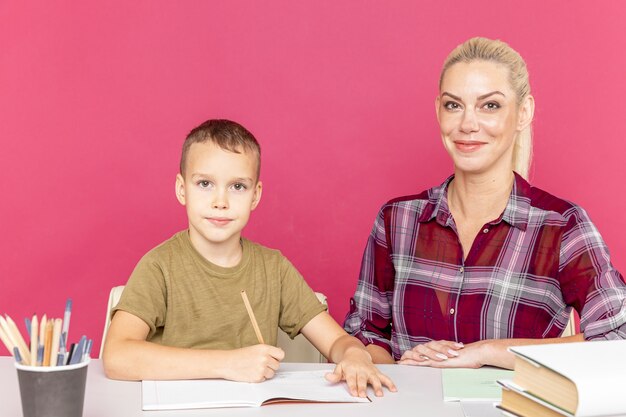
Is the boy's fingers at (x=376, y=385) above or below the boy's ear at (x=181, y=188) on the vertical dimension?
below

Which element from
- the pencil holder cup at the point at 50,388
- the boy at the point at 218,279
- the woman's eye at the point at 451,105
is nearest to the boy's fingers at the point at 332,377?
the boy at the point at 218,279

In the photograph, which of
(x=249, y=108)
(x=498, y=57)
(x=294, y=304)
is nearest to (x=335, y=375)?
(x=294, y=304)

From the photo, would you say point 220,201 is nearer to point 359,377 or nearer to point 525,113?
point 359,377

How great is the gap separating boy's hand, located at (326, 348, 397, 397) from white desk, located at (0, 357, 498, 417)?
20 millimetres

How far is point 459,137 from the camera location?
7.46 feet

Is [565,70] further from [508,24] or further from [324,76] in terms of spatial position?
[324,76]

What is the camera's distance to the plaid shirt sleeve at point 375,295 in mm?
2348

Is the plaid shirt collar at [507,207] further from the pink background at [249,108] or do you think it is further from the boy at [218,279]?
the pink background at [249,108]

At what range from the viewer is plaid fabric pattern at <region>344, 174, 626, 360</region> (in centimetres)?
213

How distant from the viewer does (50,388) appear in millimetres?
1331

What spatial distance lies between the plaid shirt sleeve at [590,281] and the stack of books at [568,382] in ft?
2.11

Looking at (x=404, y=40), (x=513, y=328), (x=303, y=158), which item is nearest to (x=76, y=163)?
(x=303, y=158)

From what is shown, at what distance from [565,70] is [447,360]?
1.43m

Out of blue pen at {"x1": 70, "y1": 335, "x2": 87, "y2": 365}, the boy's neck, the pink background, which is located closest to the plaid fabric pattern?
the boy's neck
